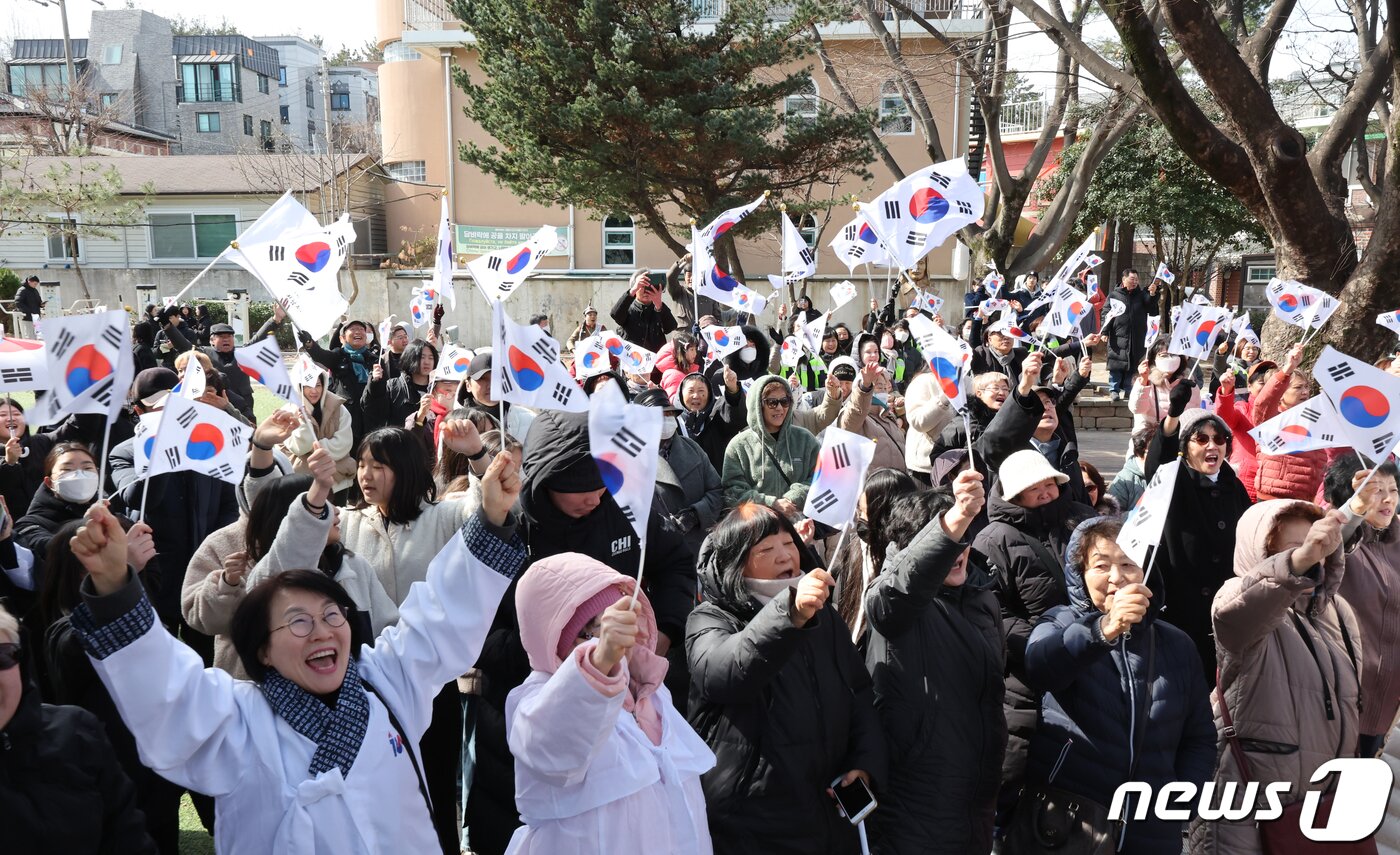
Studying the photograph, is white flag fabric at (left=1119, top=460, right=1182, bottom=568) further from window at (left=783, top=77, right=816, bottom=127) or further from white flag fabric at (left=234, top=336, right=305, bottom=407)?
window at (left=783, top=77, right=816, bottom=127)

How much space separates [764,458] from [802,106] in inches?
971

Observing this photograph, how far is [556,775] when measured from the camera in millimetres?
2424

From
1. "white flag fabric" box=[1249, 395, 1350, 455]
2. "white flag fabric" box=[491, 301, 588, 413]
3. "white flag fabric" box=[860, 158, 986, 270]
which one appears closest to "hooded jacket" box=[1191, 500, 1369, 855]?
"white flag fabric" box=[1249, 395, 1350, 455]

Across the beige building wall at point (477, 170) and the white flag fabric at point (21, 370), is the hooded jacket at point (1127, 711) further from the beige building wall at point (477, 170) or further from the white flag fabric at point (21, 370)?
the beige building wall at point (477, 170)

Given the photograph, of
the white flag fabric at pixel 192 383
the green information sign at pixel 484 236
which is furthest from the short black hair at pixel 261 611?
the green information sign at pixel 484 236

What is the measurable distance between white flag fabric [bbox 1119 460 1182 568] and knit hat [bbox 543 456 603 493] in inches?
65.0

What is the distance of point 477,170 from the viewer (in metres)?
29.8

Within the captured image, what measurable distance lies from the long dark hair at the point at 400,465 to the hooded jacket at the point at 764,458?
2206mm

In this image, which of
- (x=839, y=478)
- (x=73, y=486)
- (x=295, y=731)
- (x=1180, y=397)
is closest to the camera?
(x=295, y=731)

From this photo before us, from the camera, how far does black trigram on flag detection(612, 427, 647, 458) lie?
273cm

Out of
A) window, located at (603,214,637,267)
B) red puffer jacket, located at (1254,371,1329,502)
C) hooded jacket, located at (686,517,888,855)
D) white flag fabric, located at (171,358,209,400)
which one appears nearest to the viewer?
hooded jacket, located at (686,517,888,855)

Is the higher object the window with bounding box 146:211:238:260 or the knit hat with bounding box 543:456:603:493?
the window with bounding box 146:211:238:260

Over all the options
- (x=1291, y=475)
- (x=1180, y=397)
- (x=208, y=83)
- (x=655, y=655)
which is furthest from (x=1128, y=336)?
(x=208, y=83)

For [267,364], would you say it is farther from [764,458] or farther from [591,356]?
[591,356]
